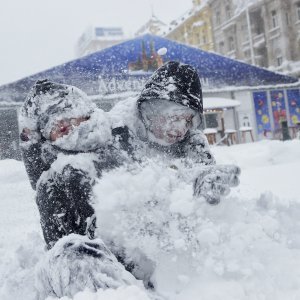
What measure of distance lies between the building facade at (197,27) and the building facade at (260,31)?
1.73 ft

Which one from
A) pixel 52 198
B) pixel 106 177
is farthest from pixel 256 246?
pixel 52 198

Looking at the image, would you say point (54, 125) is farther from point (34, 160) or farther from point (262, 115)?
point (262, 115)

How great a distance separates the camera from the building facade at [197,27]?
26.8 metres

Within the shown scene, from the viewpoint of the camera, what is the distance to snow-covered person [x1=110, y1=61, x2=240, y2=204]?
1520mm

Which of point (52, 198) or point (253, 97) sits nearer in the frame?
point (52, 198)

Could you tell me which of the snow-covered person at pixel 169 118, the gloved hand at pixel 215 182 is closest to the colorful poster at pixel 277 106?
the snow-covered person at pixel 169 118

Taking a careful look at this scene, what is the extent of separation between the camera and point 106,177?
1406mm

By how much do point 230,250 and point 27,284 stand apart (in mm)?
909

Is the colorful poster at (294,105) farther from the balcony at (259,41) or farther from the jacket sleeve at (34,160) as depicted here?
the jacket sleeve at (34,160)

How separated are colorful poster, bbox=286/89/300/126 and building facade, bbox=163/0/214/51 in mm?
14452

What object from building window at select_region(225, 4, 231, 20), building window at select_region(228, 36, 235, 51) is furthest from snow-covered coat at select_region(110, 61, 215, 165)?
building window at select_region(225, 4, 231, 20)

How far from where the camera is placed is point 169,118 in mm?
1549

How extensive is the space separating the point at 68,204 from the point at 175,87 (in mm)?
618

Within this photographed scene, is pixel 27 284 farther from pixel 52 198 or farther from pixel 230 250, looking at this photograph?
pixel 230 250
